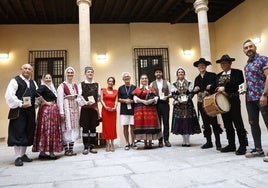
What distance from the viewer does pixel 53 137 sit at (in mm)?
4551

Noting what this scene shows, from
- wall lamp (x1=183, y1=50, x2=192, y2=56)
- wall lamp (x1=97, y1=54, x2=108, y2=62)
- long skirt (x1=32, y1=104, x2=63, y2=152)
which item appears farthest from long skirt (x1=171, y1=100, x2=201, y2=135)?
wall lamp (x1=183, y1=50, x2=192, y2=56)

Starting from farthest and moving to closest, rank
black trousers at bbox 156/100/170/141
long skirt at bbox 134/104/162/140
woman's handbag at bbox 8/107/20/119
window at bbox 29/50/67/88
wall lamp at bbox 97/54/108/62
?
wall lamp at bbox 97/54/108/62, window at bbox 29/50/67/88, black trousers at bbox 156/100/170/141, long skirt at bbox 134/104/162/140, woman's handbag at bbox 8/107/20/119

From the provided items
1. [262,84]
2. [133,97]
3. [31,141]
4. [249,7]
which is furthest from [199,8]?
[31,141]

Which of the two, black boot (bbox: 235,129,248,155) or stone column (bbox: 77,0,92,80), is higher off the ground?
stone column (bbox: 77,0,92,80)

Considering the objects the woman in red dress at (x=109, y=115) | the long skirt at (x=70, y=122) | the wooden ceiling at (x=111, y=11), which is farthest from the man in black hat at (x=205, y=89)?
the wooden ceiling at (x=111, y=11)

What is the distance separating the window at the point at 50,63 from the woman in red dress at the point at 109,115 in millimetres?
5746

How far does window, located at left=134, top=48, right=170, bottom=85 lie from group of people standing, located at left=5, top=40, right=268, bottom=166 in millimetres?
5289

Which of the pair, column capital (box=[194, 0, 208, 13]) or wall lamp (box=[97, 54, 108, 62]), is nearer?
column capital (box=[194, 0, 208, 13])

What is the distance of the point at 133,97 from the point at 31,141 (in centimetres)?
221

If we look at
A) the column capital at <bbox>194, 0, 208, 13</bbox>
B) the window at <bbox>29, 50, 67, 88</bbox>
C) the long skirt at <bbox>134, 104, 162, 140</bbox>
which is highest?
the column capital at <bbox>194, 0, 208, 13</bbox>

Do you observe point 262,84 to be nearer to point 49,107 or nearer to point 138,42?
point 49,107

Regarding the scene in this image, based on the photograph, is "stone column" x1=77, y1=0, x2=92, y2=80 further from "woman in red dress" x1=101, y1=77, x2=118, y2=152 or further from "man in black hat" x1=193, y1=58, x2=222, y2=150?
"man in black hat" x1=193, y1=58, x2=222, y2=150

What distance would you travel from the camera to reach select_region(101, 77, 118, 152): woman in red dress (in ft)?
17.5

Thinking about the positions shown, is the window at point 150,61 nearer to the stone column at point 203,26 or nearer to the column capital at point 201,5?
the stone column at point 203,26
